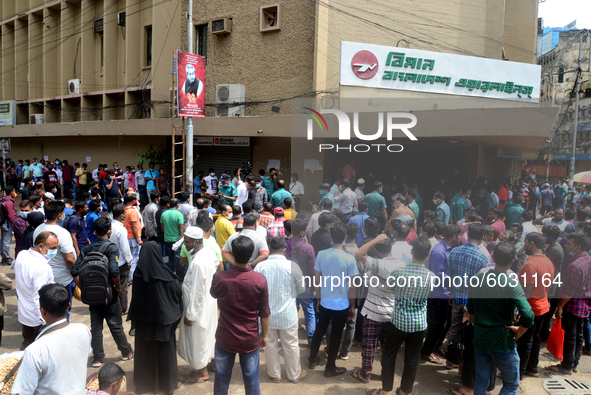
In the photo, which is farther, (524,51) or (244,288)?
(524,51)

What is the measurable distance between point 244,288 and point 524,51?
2128 cm

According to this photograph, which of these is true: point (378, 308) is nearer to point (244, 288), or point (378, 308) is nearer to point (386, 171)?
point (244, 288)

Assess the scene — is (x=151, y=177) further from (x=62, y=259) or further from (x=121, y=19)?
(x=62, y=259)

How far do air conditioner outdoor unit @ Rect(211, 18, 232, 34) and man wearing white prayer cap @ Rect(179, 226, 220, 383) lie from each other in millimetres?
13149

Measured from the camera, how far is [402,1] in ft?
46.8

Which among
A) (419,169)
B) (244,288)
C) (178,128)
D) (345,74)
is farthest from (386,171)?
(244,288)

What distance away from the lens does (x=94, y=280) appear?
435 cm

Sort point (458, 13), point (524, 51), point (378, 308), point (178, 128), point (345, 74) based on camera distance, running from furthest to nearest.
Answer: point (524, 51), point (178, 128), point (458, 13), point (345, 74), point (378, 308)

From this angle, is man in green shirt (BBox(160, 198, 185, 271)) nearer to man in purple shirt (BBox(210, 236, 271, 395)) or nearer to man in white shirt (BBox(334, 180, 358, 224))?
man in white shirt (BBox(334, 180, 358, 224))

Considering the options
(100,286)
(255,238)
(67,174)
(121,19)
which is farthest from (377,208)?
(121,19)

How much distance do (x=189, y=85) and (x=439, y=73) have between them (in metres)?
7.29

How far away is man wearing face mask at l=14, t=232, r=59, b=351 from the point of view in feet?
14.5

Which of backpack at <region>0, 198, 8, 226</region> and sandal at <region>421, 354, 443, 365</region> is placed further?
backpack at <region>0, 198, 8, 226</region>

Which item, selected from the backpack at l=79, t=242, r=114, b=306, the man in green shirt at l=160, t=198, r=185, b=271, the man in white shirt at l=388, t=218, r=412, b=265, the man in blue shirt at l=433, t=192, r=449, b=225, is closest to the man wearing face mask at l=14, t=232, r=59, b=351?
the backpack at l=79, t=242, r=114, b=306
